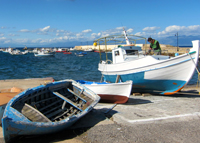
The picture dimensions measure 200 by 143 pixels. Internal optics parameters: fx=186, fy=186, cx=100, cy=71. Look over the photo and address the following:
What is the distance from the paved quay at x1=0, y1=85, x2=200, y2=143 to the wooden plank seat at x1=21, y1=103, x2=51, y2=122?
514 millimetres

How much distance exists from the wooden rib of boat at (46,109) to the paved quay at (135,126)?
1.46 ft

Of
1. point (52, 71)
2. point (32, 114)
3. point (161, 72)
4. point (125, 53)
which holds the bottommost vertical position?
point (52, 71)

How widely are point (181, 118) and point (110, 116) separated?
106 inches

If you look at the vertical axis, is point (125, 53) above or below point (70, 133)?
above

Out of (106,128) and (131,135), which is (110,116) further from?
(131,135)

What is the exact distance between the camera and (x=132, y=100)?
399 inches

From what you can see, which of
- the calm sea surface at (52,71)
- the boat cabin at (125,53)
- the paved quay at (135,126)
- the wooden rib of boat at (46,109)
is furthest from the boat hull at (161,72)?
the calm sea surface at (52,71)

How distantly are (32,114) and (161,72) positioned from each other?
701cm

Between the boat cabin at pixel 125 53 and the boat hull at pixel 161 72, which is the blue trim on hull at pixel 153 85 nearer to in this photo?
the boat hull at pixel 161 72

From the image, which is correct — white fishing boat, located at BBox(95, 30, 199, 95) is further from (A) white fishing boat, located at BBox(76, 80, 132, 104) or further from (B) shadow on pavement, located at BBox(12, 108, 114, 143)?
(B) shadow on pavement, located at BBox(12, 108, 114, 143)

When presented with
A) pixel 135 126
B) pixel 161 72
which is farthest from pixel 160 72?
pixel 135 126

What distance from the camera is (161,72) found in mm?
10117

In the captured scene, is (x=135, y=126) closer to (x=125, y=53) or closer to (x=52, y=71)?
(x=125, y=53)

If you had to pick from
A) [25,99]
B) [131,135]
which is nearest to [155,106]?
[131,135]
